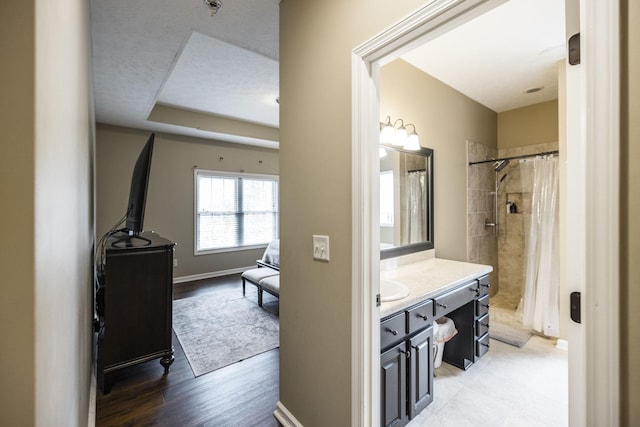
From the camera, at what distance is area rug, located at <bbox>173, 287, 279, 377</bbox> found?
2.53 meters

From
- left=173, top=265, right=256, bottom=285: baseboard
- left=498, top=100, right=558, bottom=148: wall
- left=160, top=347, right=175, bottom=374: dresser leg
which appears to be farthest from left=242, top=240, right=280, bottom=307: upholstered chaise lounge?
left=498, top=100, right=558, bottom=148: wall

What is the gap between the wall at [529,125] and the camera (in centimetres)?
346

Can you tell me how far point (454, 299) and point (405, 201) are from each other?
97 centimetres

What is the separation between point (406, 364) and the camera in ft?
5.33

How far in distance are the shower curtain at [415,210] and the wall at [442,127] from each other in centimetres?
22

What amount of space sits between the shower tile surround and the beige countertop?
101 cm

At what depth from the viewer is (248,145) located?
5781mm

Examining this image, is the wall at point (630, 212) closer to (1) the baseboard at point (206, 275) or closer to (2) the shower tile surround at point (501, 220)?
(2) the shower tile surround at point (501, 220)

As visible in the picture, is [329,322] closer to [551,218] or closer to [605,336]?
[605,336]

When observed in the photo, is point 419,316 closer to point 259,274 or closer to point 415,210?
point 415,210

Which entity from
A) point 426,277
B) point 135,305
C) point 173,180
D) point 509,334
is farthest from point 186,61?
point 509,334

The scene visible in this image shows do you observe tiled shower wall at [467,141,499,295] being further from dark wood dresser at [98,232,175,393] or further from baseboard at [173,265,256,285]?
baseboard at [173,265,256,285]
